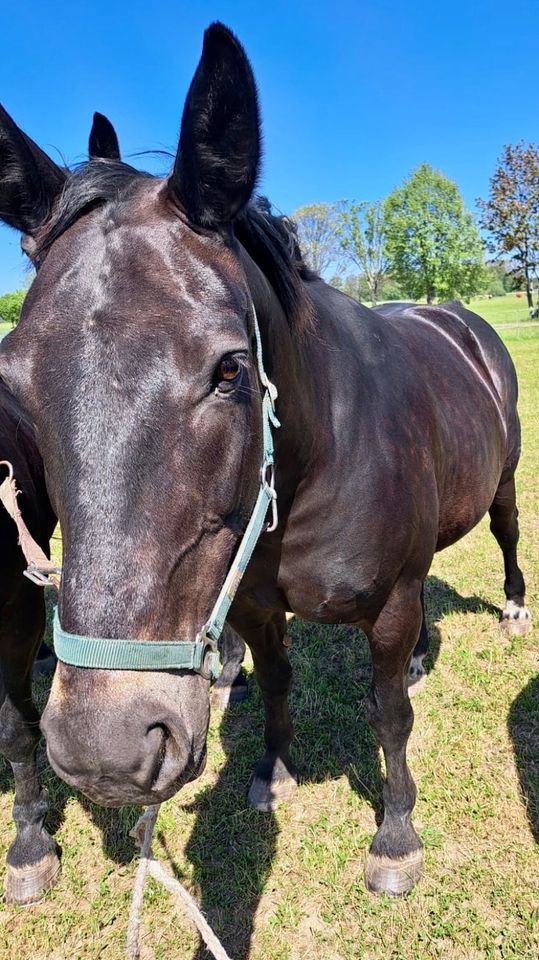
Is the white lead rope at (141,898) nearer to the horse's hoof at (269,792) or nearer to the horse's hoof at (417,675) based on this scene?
the horse's hoof at (269,792)

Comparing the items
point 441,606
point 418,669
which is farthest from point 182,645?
point 441,606

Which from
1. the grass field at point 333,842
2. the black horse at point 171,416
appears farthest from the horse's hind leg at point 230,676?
the black horse at point 171,416

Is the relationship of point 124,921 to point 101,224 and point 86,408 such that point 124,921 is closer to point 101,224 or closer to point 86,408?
point 86,408

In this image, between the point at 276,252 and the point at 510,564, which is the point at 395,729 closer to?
the point at 276,252

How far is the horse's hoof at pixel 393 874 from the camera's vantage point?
2314mm

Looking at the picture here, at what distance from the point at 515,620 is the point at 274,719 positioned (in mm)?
2121

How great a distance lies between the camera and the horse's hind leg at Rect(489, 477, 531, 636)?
397 centimetres

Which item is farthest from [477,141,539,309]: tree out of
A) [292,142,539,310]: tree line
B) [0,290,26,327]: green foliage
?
[0,290,26,327]: green foliage

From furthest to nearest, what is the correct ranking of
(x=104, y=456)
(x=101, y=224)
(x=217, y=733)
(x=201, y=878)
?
1. (x=217, y=733)
2. (x=201, y=878)
3. (x=101, y=224)
4. (x=104, y=456)

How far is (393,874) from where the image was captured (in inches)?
91.5

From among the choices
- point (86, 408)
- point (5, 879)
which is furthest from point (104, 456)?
point (5, 879)

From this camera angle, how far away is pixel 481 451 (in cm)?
308

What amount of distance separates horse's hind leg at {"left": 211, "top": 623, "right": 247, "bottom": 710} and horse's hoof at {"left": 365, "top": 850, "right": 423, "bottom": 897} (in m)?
1.46

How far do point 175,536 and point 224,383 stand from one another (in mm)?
351
